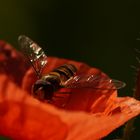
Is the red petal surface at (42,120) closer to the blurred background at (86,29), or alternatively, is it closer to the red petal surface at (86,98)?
the red petal surface at (86,98)

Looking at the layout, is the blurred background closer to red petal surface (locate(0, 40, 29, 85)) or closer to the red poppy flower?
red petal surface (locate(0, 40, 29, 85))

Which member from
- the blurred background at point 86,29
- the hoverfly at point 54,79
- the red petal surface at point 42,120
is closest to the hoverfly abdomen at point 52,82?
the hoverfly at point 54,79

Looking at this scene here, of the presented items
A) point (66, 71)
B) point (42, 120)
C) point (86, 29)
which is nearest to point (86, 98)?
point (66, 71)

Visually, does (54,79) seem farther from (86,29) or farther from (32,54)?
(86,29)

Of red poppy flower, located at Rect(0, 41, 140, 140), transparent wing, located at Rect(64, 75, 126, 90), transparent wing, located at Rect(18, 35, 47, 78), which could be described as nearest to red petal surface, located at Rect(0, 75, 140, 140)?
red poppy flower, located at Rect(0, 41, 140, 140)

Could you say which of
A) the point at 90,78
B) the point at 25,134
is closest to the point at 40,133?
the point at 25,134
